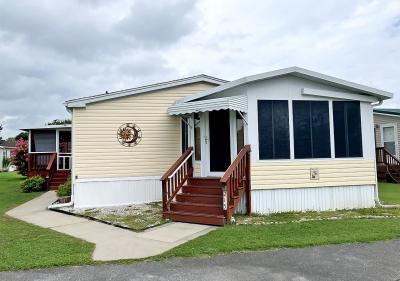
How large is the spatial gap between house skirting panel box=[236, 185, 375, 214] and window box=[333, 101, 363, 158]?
0.99 metres

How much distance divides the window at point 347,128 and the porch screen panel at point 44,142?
14.7 metres

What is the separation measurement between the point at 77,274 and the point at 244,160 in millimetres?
4901

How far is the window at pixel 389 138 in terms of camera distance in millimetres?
17188

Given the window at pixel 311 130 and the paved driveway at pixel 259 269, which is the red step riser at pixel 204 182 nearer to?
Result: the window at pixel 311 130

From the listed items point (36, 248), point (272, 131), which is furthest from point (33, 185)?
point (272, 131)

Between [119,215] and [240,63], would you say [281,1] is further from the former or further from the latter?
[119,215]

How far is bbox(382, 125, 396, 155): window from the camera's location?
56.4 ft

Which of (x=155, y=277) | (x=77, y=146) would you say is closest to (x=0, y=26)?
(x=77, y=146)

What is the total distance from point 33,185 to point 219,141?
10523 mm

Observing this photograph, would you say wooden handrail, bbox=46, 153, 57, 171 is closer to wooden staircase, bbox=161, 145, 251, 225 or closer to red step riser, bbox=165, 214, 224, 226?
wooden staircase, bbox=161, 145, 251, 225

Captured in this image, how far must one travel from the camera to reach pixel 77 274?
4.28 m

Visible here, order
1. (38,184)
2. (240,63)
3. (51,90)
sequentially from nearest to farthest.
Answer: (38,184)
(240,63)
(51,90)

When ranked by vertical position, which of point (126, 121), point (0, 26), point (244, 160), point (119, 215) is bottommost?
point (119, 215)

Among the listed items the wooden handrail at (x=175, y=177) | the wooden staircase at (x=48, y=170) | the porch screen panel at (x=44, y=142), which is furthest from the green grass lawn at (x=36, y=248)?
the porch screen panel at (x=44, y=142)
